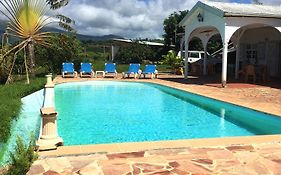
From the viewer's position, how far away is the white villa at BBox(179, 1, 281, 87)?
1661 cm

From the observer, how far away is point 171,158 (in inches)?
216

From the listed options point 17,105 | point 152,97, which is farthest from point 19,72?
point 17,105

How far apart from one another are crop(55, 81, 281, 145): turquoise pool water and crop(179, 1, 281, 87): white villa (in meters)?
4.21

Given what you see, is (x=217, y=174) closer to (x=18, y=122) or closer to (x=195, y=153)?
(x=195, y=153)

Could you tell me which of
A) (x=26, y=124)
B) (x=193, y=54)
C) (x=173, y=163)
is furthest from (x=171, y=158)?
(x=193, y=54)

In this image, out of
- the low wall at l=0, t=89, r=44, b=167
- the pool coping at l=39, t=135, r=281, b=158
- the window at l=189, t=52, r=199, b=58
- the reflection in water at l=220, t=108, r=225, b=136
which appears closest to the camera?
the pool coping at l=39, t=135, r=281, b=158

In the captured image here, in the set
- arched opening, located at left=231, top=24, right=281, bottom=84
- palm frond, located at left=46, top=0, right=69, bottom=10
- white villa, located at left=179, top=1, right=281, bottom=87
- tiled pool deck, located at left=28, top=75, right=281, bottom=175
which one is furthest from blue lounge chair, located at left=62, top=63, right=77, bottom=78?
tiled pool deck, located at left=28, top=75, right=281, bottom=175

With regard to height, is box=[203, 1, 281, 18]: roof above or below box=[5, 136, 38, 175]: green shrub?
above

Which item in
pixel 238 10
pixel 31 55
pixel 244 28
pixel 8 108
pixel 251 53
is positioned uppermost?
pixel 238 10

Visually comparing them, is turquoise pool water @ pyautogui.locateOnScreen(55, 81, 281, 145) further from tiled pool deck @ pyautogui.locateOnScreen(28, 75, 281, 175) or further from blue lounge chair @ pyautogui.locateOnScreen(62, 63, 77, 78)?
blue lounge chair @ pyautogui.locateOnScreen(62, 63, 77, 78)

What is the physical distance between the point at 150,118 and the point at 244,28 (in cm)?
1295

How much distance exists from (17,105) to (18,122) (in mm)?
728

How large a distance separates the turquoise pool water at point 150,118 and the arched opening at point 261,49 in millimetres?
6455

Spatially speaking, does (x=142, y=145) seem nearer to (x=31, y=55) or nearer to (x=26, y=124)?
(x=26, y=124)
